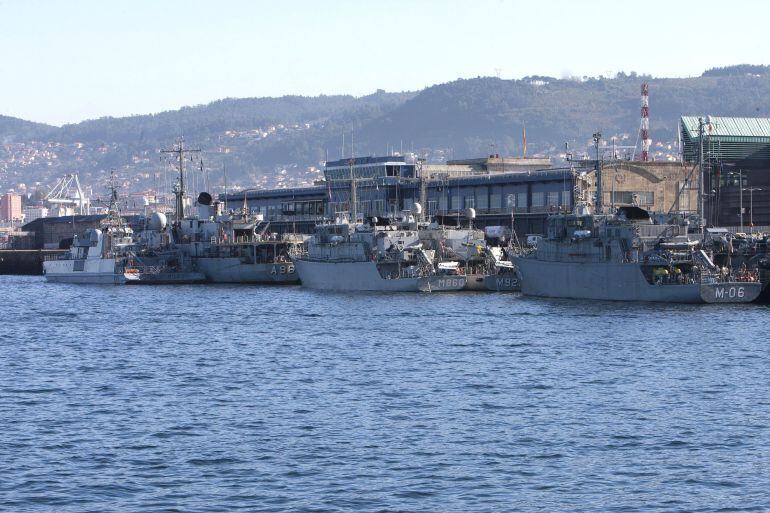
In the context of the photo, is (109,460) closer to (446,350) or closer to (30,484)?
(30,484)

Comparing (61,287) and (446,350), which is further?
(61,287)

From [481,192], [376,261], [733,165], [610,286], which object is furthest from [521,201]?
[610,286]

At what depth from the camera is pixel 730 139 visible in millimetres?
160000

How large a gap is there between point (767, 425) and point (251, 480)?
58.3 ft

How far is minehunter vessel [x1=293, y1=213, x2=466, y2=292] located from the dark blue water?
23.7 metres

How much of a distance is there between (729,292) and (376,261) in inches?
1252

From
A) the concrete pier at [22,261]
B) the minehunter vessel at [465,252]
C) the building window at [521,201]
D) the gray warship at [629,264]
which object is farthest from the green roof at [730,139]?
the concrete pier at [22,261]

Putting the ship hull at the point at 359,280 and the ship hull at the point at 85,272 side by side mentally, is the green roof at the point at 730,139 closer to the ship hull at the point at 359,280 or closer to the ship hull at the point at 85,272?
the ship hull at the point at 359,280

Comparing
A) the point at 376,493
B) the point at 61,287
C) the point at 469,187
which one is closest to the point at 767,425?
the point at 376,493

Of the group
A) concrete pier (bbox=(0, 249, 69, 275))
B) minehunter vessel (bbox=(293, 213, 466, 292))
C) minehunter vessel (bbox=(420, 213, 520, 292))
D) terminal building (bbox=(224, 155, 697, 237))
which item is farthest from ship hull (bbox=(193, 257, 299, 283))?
concrete pier (bbox=(0, 249, 69, 275))

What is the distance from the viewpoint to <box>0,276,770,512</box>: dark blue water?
34.3 m

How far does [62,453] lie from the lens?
39.0 m

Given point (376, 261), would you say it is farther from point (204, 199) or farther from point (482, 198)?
point (482, 198)

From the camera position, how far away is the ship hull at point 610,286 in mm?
85312
